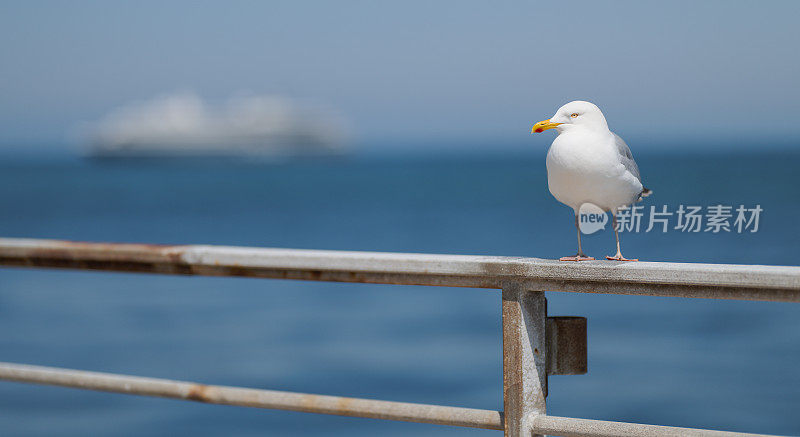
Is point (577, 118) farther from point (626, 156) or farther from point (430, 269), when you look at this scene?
point (430, 269)

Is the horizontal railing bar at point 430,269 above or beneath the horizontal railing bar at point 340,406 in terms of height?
above

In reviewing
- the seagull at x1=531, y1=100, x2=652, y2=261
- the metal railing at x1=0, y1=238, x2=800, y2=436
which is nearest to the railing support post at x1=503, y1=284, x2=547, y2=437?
the metal railing at x1=0, y1=238, x2=800, y2=436

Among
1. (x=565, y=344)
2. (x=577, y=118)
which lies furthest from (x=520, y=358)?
(x=577, y=118)

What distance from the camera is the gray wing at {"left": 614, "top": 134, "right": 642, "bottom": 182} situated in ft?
6.66

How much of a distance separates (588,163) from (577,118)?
0.12 m

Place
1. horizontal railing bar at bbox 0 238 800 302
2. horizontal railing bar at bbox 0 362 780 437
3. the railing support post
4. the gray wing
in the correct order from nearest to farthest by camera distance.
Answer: horizontal railing bar at bbox 0 238 800 302 → horizontal railing bar at bbox 0 362 780 437 → the railing support post → the gray wing

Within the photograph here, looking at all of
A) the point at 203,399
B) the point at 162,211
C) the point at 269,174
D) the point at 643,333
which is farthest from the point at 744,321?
the point at 269,174

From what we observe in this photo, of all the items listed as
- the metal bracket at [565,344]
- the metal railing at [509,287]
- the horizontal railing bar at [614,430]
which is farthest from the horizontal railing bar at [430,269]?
the horizontal railing bar at [614,430]

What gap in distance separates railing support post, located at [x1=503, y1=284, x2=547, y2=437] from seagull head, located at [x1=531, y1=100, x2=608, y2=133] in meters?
0.37

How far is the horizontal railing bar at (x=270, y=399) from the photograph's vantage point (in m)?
1.93

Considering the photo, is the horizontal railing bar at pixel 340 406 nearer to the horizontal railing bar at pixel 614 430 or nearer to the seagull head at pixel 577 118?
the horizontal railing bar at pixel 614 430

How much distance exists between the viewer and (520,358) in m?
1.92

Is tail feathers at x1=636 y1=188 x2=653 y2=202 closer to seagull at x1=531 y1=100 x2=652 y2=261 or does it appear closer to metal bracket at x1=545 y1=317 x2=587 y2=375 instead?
seagull at x1=531 y1=100 x2=652 y2=261

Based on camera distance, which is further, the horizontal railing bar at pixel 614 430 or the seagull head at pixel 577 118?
the seagull head at pixel 577 118
